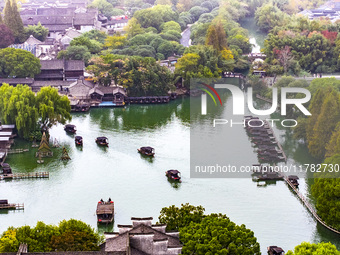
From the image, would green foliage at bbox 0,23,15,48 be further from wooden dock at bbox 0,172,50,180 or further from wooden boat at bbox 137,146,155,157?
wooden dock at bbox 0,172,50,180

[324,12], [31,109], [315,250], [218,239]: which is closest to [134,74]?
[31,109]

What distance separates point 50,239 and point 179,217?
17.6ft

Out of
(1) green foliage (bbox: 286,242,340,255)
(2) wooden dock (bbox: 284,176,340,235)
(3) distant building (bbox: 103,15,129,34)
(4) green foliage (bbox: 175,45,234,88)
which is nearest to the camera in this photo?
(1) green foliage (bbox: 286,242,340,255)

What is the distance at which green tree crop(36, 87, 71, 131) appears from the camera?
139 ft

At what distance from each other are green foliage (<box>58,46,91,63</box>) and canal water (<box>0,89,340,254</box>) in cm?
1691

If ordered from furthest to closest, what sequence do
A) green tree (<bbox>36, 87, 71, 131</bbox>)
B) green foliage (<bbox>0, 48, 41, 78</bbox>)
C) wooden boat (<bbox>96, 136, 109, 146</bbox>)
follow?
green foliage (<bbox>0, 48, 41, 78</bbox>)
green tree (<bbox>36, 87, 71, 131</bbox>)
wooden boat (<bbox>96, 136, 109, 146</bbox>)

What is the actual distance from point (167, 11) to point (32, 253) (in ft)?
204

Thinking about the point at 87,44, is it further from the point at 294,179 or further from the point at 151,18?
the point at 294,179

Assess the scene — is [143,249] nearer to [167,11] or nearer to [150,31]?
[150,31]

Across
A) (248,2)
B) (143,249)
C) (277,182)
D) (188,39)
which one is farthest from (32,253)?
(248,2)

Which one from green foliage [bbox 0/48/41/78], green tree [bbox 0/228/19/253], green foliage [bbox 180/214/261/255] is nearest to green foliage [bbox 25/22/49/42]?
green foliage [bbox 0/48/41/78]

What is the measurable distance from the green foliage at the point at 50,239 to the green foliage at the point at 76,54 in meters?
36.3

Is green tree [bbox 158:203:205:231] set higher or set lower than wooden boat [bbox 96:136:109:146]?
lower

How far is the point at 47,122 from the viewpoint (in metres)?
43.3
